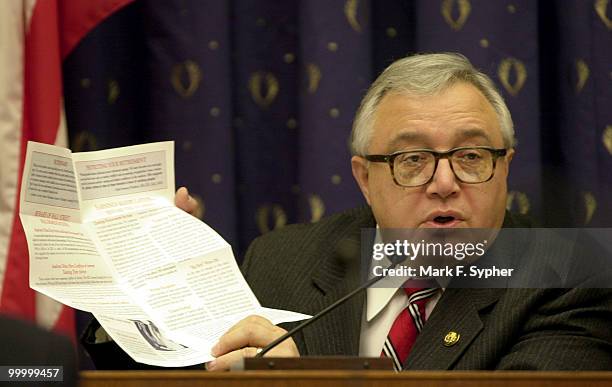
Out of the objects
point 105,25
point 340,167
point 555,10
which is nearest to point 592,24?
point 555,10

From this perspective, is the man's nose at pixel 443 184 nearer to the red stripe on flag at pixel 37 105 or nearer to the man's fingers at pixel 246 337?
the man's fingers at pixel 246 337

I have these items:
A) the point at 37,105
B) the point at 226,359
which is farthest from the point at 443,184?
the point at 37,105

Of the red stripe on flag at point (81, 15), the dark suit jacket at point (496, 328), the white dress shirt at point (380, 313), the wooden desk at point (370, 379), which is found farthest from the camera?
the red stripe on flag at point (81, 15)

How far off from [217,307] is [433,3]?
1.25 meters

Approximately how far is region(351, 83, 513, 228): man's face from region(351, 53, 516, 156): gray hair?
0.02 m

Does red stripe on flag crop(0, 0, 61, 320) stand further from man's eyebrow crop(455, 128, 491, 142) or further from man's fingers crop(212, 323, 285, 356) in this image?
man's eyebrow crop(455, 128, 491, 142)

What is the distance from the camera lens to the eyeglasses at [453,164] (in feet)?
7.29

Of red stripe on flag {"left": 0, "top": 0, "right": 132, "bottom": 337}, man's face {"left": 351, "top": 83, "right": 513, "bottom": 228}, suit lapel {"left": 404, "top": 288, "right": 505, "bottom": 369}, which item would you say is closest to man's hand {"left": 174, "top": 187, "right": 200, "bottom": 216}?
man's face {"left": 351, "top": 83, "right": 513, "bottom": 228}

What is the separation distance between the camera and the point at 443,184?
2.18 meters

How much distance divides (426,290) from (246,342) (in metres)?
0.44

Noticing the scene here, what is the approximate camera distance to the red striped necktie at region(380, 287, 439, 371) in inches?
82.4

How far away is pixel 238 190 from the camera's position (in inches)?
119

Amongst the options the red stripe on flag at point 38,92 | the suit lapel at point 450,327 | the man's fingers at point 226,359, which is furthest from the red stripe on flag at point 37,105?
the suit lapel at point 450,327

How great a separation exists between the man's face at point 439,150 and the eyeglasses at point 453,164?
1 centimetres
